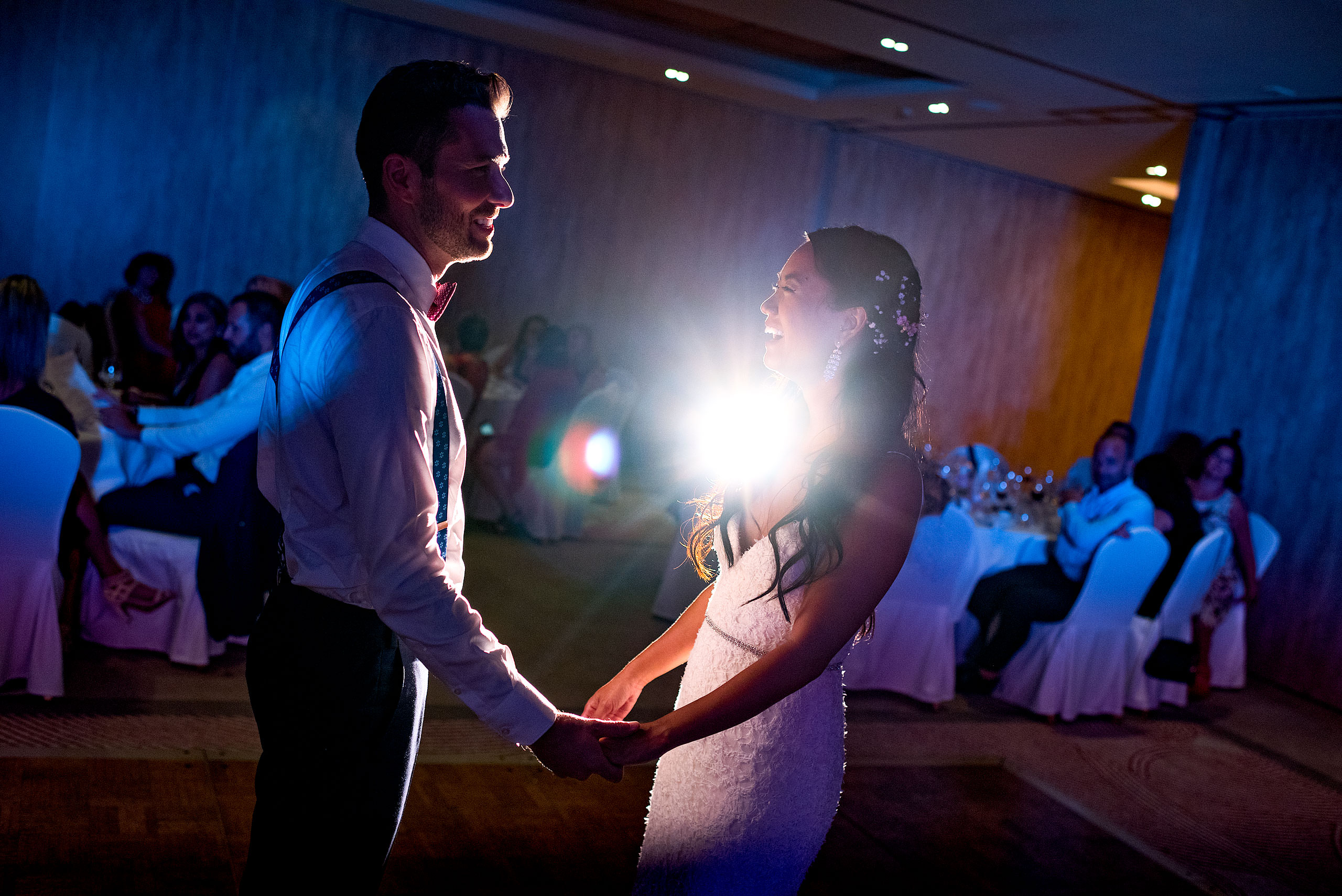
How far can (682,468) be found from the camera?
Result: 938cm

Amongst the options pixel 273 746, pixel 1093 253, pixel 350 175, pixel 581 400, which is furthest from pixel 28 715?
pixel 1093 253

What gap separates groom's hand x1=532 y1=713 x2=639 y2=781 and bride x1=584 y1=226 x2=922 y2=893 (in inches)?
1.0

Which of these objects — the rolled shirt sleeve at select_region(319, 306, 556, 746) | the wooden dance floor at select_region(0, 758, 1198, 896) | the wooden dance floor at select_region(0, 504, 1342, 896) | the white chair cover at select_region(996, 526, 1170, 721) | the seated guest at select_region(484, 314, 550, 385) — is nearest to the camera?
the rolled shirt sleeve at select_region(319, 306, 556, 746)

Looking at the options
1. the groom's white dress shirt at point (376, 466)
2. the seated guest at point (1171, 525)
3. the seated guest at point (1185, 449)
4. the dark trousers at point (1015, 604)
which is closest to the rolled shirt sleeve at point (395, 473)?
the groom's white dress shirt at point (376, 466)

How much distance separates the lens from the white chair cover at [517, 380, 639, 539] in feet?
20.9

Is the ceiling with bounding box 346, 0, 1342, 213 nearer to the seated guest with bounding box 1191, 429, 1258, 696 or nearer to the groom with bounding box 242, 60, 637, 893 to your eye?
the seated guest with bounding box 1191, 429, 1258, 696

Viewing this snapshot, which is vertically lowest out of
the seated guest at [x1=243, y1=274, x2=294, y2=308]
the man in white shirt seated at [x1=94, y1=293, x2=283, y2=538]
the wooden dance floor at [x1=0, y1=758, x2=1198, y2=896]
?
the wooden dance floor at [x1=0, y1=758, x2=1198, y2=896]

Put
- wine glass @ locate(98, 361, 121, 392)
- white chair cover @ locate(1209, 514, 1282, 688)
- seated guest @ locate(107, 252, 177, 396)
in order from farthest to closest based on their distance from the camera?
seated guest @ locate(107, 252, 177, 396)
white chair cover @ locate(1209, 514, 1282, 688)
wine glass @ locate(98, 361, 121, 392)

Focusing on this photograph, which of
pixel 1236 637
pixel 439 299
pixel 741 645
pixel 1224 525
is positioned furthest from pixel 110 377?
pixel 1236 637

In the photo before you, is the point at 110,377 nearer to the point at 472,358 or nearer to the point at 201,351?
the point at 201,351

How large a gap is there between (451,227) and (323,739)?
74cm

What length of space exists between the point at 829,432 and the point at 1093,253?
10919 mm

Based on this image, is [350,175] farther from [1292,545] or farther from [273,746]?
[273,746]

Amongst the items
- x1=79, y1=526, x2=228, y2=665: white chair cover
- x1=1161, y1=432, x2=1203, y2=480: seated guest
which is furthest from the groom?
x1=1161, y1=432, x2=1203, y2=480: seated guest
